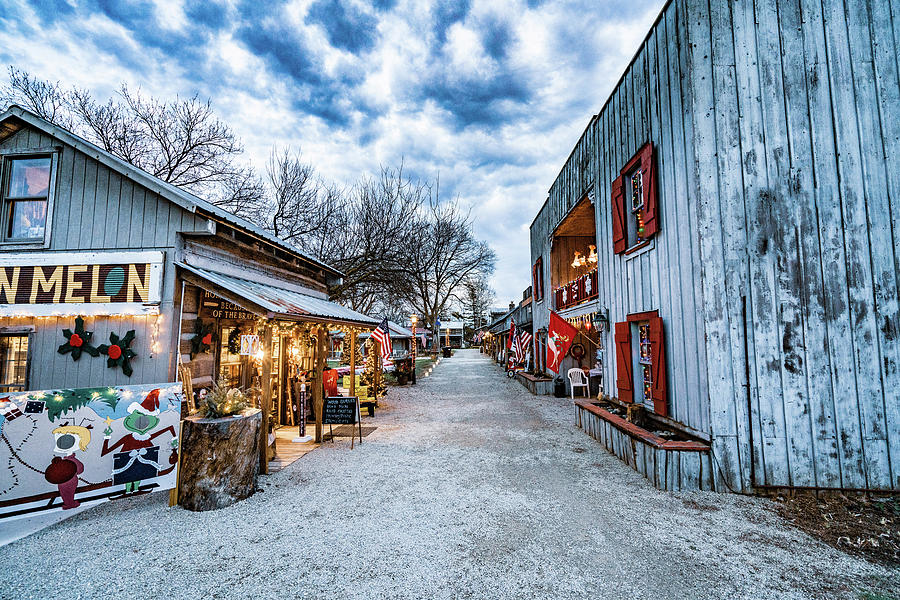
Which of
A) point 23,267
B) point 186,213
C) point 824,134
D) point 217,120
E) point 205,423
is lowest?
point 205,423

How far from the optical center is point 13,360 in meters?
6.75

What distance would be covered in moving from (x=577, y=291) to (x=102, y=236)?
12024 mm

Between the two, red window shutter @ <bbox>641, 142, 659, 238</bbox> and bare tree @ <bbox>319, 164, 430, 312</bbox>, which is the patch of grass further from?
bare tree @ <bbox>319, 164, 430, 312</bbox>

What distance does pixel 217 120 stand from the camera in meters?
16.7

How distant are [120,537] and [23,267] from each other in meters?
5.54

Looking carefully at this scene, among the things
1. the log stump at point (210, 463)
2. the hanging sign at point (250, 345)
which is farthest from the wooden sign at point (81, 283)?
the log stump at point (210, 463)

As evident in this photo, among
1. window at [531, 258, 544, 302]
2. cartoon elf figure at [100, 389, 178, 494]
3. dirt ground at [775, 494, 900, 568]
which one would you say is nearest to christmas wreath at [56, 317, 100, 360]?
cartoon elf figure at [100, 389, 178, 494]

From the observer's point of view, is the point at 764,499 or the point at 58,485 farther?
the point at 764,499

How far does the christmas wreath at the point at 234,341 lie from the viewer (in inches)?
325

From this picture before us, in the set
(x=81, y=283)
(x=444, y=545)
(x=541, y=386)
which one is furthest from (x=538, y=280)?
(x=81, y=283)

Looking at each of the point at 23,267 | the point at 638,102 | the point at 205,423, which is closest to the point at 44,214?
A: the point at 23,267

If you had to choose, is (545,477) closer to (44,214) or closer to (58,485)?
(58,485)

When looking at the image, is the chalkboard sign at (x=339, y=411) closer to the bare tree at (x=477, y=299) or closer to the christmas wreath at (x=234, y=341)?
the christmas wreath at (x=234, y=341)

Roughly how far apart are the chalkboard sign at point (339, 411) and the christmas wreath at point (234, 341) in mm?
2460
